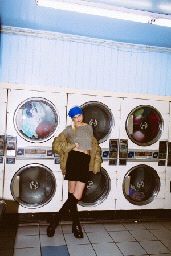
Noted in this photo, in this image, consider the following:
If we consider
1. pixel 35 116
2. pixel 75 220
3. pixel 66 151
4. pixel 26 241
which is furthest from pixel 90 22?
pixel 26 241

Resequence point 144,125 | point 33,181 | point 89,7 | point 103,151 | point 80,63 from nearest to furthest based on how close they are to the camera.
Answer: point 89,7, point 33,181, point 103,151, point 144,125, point 80,63

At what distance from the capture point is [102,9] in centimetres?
343

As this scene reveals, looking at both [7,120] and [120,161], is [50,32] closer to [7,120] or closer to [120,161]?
[7,120]

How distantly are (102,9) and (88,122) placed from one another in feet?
5.80

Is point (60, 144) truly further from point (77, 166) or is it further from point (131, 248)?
point (131, 248)

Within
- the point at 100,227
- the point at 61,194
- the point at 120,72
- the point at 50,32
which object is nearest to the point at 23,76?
the point at 50,32

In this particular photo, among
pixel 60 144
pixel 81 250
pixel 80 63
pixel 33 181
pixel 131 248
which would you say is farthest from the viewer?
pixel 80 63

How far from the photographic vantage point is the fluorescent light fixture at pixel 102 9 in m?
3.30

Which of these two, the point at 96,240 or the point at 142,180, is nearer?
the point at 96,240

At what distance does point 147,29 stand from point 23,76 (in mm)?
2244

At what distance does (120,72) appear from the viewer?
5.33m

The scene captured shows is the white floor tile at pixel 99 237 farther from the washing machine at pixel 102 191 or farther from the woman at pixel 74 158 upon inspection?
the washing machine at pixel 102 191

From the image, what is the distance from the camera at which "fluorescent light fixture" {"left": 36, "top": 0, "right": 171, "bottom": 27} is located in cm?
330

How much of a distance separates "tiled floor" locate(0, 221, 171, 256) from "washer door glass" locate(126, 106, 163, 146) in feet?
4.63
